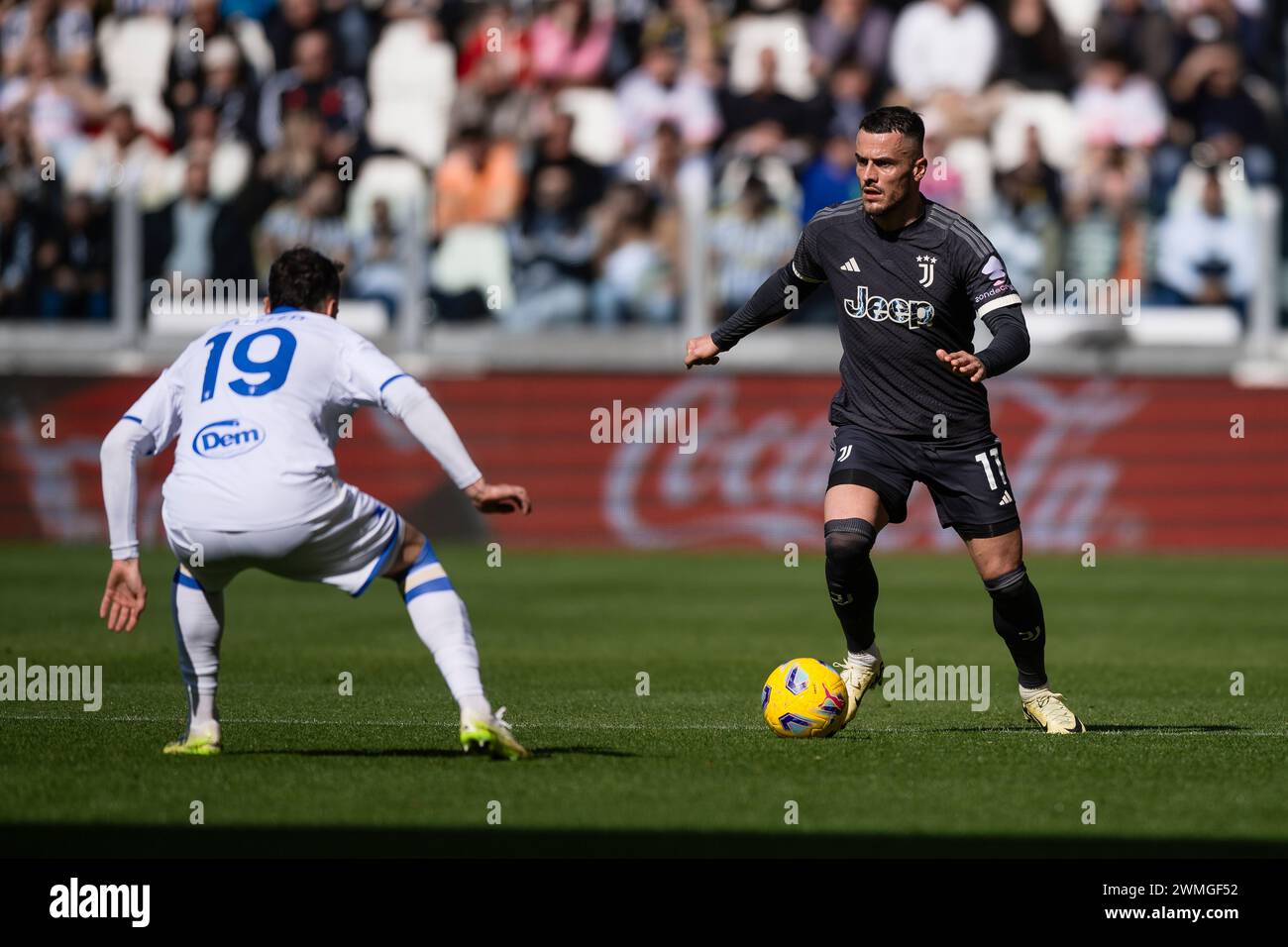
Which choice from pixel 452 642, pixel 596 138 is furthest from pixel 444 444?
pixel 596 138

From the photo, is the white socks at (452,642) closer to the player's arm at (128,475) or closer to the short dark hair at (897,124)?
the player's arm at (128,475)

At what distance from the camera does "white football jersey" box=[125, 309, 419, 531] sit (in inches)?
261

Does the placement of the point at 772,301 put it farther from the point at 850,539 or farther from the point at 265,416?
the point at 265,416

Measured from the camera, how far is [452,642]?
22.5ft

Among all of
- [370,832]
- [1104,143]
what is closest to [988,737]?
[370,832]

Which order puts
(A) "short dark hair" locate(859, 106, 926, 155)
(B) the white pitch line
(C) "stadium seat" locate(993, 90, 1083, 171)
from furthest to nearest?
(C) "stadium seat" locate(993, 90, 1083, 171)
(B) the white pitch line
(A) "short dark hair" locate(859, 106, 926, 155)

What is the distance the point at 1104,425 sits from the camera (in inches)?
701

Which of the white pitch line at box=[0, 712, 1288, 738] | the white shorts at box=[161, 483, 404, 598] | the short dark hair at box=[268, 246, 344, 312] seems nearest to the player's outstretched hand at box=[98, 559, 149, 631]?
the white shorts at box=[161, 483, 404, 598]

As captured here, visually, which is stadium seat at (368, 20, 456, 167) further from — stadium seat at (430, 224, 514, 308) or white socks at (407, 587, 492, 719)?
white socks at (407, 587, 492, 719)

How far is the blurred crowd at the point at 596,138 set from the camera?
17516mm

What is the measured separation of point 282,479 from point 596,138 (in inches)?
502

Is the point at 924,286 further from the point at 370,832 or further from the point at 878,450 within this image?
the point at 370,832

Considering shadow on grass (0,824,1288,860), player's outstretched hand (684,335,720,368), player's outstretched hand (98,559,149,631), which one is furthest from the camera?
player's outstretched hand (684,335,720,368)

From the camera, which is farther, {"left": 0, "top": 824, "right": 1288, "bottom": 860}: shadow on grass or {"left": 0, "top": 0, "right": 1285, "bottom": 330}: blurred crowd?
{"left": 0, "top": 0, "right": 1285, "bottom": 330}: blurred crowd
